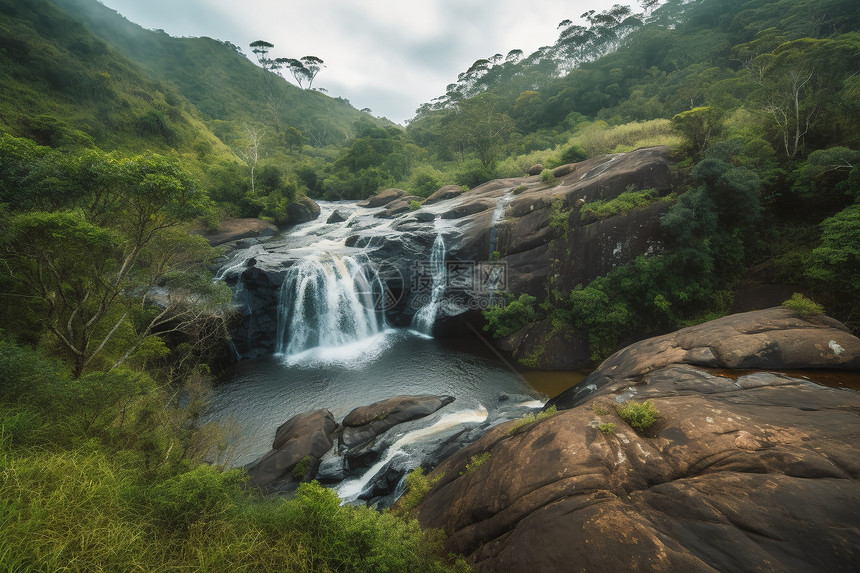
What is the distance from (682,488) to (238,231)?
89.4 feet

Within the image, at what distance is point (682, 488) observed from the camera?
3.60m

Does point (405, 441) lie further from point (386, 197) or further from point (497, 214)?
point (386, 197)

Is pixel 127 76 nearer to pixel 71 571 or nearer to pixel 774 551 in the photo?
pixel 71 571

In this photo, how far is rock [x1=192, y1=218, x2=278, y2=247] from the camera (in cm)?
2198

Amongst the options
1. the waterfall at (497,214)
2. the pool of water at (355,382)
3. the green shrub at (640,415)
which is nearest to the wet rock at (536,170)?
the waterfall at (497,214)

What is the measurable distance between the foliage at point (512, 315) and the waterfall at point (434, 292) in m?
3.37

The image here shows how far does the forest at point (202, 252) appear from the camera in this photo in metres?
3.71

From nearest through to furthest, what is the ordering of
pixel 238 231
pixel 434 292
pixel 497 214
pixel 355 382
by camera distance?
pixel 355 382 → pixel 434 292 → pixel 497 214 → pixel 238 231

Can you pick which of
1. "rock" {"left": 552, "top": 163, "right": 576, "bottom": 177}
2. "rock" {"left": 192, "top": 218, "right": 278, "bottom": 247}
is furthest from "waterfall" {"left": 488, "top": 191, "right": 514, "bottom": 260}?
"rock" {"left": 192, "top": 218, "right": 278, "bottom": 247}

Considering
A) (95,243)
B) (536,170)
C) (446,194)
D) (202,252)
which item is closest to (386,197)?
(446,194)

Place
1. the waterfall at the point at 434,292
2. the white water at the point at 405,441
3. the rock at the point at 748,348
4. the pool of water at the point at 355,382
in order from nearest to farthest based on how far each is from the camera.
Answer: the rock at the point at 748,348
the white water at the point at 405,441
the pool of water at the point at 355,382
the waterfall at the point at 434,292

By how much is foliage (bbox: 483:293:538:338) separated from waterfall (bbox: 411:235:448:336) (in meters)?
3.37

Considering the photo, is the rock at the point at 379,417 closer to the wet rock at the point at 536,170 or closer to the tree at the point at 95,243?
the tree at the point at 95,243

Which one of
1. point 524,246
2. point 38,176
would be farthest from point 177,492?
point 524,246
